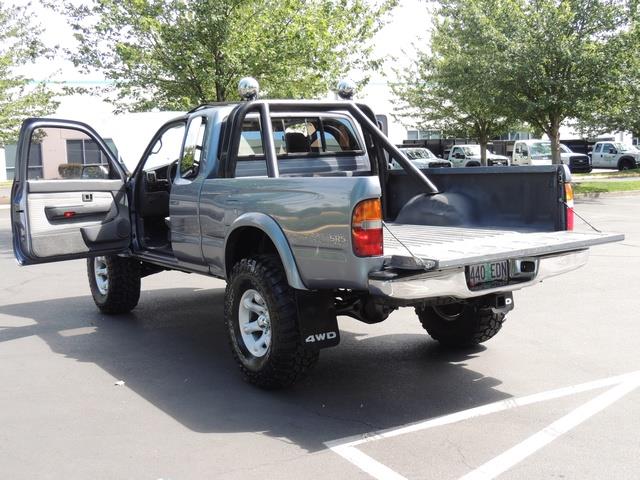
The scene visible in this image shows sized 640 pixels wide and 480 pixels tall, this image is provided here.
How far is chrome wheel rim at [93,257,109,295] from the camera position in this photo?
7.96 meters

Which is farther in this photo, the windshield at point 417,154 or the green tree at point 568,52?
the windshield at point 417,154

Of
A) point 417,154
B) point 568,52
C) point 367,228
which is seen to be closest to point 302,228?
point 367,228

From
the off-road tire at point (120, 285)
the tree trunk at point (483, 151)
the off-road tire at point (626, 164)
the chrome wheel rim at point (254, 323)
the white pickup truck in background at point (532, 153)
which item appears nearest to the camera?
the chrome wheel rim at point (254, 323)

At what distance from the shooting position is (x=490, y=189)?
18.8ft

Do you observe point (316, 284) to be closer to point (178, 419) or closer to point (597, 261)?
point (178, 419)

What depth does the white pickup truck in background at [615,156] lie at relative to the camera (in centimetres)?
4162

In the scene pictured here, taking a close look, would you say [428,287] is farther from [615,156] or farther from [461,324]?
[615,156]

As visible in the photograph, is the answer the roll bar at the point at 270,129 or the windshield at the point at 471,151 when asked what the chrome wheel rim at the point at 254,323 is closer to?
the roll bar at the point at 270,129

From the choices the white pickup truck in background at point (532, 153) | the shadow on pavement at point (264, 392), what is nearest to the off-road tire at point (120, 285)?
the shadow on pavement at point (264, 392)

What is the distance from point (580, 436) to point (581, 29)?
66.4ft

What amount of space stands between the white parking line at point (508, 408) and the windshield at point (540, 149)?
30.2 m

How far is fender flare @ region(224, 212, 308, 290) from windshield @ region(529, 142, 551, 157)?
1215 inches

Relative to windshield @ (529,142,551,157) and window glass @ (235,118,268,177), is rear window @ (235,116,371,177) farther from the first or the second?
windshield @ (529,142,551,157)

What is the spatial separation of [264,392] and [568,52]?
736 inches
